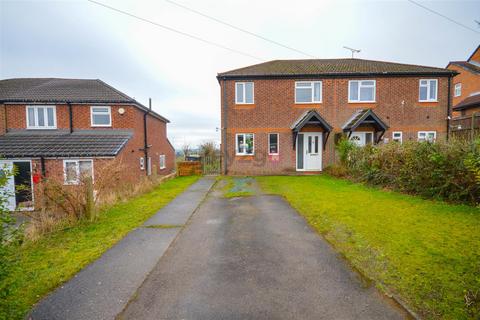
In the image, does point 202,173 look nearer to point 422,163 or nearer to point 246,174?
point 246,174

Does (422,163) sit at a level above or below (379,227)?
above

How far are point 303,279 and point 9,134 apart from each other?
19.0m

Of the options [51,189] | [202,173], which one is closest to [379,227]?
[51,189]

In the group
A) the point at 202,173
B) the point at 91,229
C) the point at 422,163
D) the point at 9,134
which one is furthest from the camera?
the point at 202,173

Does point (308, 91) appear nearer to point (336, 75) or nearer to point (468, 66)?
point (336, 75)

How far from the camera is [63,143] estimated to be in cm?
1284

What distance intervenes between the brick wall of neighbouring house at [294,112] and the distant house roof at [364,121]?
625 millimetres

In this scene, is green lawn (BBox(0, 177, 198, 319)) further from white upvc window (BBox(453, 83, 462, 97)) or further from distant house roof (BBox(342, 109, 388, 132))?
white upvc window (BBox(453, 83, 462, 97))

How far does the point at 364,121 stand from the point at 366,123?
1.04 meters

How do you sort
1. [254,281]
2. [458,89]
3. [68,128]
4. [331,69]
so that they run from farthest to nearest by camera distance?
[458,89] < [331,69] < [68,128] < [254,281]

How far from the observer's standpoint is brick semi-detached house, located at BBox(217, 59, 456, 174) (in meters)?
14.6

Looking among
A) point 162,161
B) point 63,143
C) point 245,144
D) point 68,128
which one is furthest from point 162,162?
point 245,144

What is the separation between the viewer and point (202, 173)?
651 inches

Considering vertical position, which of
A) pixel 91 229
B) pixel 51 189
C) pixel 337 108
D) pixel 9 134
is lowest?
pixel 91 229
